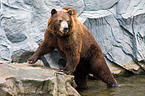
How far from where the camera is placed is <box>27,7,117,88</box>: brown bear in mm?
5008

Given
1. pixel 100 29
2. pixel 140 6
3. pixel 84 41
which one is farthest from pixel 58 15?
pixel 140 6

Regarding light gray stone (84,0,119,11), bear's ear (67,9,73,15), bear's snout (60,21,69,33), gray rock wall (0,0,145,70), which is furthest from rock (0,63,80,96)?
light gray stone (84,0,119,11)

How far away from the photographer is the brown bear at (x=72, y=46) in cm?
501

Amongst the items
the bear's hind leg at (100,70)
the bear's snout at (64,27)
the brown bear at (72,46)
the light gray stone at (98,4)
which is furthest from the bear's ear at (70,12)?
the light gray stone at (98,4)

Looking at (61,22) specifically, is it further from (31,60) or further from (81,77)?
(81,77)

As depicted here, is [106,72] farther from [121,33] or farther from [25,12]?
[25,12]

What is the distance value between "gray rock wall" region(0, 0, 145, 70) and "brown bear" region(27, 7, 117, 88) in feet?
3.02

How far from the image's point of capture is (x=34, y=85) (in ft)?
13.1

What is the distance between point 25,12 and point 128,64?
12.4 feet

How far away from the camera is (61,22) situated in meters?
4.86

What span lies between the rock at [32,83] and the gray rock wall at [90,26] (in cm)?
223

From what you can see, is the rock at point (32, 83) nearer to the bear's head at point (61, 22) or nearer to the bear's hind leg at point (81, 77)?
the bear's head at point (61, 22)

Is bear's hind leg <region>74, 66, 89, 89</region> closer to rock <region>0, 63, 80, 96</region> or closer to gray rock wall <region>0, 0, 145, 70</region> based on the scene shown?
gray rock wall <region>0, 0, 145, 70</region>

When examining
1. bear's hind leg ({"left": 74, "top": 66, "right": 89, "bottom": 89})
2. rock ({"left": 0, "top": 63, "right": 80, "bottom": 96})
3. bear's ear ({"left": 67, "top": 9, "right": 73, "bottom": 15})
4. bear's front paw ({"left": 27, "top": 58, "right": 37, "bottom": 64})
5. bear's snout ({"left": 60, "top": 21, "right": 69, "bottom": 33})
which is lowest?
bear's hind leg ({"left": 74, "top": 66, "right": 89, "bottom": 89})
